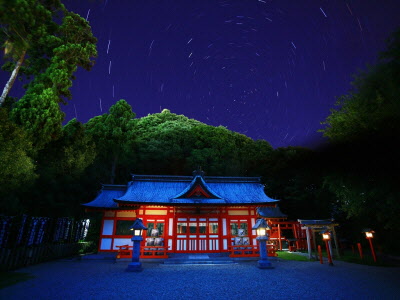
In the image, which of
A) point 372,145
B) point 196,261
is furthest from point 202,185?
point 372,145

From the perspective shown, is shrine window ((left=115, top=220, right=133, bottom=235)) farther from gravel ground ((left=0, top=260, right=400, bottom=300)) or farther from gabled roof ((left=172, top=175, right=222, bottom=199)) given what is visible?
gravel ground ((left=0, top=260, right=400, bottom=300))

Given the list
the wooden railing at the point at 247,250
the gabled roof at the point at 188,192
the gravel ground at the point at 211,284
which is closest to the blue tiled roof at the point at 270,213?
the gabled roof at the point at 188,192

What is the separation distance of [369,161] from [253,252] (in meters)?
9.06

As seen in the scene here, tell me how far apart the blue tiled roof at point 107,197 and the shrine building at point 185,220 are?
70 mm

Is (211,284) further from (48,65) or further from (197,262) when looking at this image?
(48,65)

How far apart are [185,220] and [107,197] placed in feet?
23.0

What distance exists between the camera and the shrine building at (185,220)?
1485 cm

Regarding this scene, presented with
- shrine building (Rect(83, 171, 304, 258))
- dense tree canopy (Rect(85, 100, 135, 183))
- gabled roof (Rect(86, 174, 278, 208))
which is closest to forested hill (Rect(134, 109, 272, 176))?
dense tree canopy (Rect(85, 100, 135, 183))

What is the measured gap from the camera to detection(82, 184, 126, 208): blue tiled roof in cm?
1616

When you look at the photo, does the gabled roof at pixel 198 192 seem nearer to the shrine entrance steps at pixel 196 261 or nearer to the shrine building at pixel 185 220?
the shrine building at pixel 185 220

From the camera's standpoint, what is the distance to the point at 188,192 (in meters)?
16.0

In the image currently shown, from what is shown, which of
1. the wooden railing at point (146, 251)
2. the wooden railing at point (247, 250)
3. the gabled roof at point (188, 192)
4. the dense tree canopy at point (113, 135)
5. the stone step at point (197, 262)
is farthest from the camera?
the dense tree canopy at point (113, 135)

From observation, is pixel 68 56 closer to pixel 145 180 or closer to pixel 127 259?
pixel 145 180

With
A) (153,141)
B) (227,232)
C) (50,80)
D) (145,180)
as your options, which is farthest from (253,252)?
(153,141)
